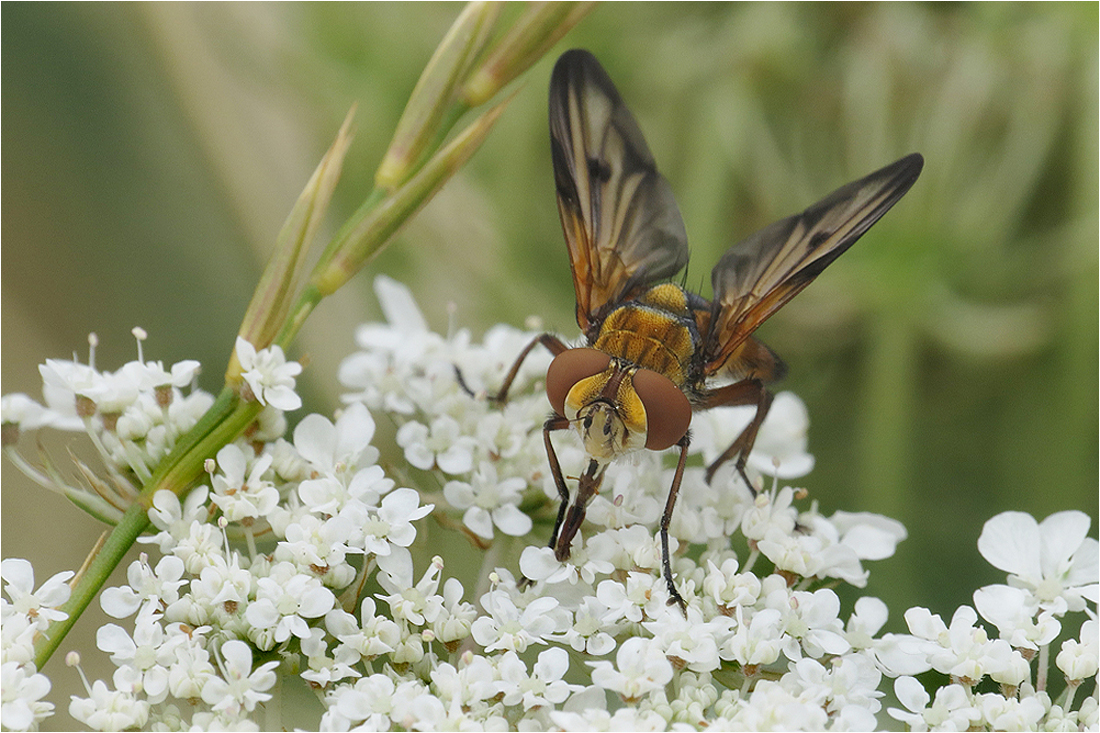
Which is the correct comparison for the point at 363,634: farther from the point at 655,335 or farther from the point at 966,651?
the point at 966,651

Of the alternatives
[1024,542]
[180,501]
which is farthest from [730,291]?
[180,501]

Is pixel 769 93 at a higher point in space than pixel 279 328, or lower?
higher

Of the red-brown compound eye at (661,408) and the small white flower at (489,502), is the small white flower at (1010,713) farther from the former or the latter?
the small white flower at (489,502)

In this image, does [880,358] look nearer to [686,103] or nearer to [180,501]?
[686,103]

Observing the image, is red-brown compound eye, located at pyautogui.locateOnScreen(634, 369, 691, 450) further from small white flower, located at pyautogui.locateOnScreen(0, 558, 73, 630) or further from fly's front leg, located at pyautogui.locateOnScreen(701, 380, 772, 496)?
small white flower, located at pyautogui.locateOnScreen(0, 558, 73, 630)

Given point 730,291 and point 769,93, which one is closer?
point 730,291

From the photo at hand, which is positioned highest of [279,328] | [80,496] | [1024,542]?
[1024,542]
